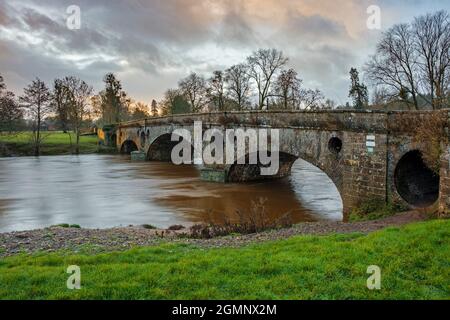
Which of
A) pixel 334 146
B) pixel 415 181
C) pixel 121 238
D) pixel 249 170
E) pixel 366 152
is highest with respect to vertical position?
pixel 334 146

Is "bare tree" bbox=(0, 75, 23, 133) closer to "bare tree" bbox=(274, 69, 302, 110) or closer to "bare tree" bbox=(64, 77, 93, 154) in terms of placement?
"bare tree" bbox=(64, 77, 93, 154)

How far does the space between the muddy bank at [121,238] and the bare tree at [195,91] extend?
4582 cm

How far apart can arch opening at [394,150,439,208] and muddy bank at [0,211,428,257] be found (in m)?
1.47

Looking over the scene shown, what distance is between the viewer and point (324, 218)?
16.2 m

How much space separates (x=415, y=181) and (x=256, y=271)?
9.44 metres

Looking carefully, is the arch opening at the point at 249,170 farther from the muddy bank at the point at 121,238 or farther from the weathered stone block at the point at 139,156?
the weathered stone block at the point at 139,156

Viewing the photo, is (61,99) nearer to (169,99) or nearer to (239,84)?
(169,99)

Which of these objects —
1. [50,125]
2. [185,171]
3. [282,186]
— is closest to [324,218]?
[282,186]

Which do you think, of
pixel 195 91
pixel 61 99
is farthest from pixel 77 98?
pixel 195 91

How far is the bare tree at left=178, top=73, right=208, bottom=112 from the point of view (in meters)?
56.8

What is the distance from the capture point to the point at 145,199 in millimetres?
20609

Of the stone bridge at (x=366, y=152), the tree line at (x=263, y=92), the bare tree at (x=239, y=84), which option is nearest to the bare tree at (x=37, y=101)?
the tree line at (x=263, y=92)
